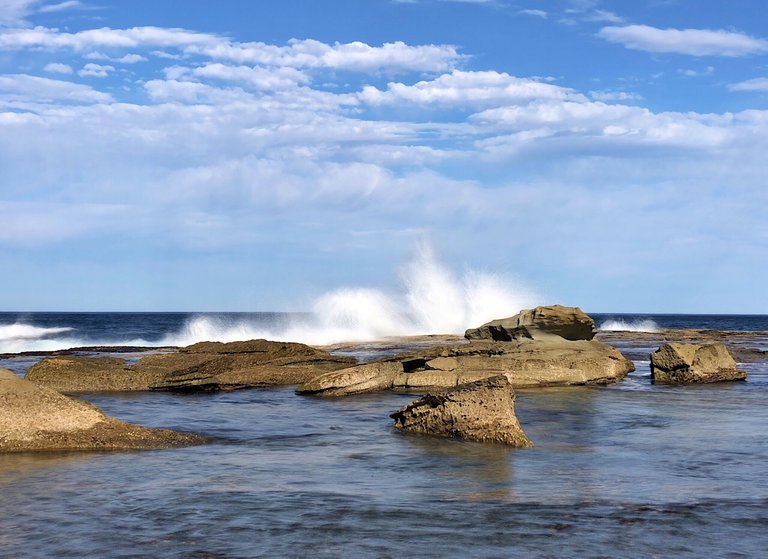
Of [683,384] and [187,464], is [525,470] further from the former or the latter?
[683,384]

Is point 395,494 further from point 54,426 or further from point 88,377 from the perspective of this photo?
point 88,377

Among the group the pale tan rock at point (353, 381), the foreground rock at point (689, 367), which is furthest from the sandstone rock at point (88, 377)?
the foreground rock at point (689, 367)

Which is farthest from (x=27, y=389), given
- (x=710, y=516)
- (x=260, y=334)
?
(x=260, y=334)

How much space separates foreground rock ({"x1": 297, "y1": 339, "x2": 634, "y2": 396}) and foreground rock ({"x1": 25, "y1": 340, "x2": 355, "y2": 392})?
2406mm

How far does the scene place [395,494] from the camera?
8.86 metres

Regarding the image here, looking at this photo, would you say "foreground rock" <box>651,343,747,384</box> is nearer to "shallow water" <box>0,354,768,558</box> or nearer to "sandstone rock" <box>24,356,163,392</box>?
"shallow water" <box>0,354,768,558</box>

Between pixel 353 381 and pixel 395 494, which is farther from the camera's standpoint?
pixel 353 381

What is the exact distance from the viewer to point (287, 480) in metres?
9.60

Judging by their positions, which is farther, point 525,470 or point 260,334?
point 260,334

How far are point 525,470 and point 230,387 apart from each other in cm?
1211

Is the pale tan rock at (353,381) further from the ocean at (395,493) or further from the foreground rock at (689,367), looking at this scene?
the foreground rock at (689,367)

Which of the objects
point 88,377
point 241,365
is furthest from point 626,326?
point 88,377

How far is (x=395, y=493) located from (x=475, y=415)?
150 inches

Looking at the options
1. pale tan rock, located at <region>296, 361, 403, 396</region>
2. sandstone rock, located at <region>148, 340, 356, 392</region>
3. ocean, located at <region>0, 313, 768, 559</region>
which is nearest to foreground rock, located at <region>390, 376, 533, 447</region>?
ocean, located at <region>0, 313, 768, 559</region>
